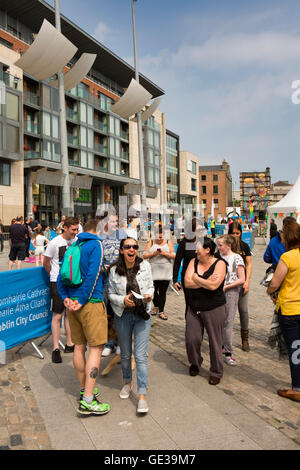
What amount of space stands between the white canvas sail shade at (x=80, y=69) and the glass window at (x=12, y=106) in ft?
67.2

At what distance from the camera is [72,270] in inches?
142

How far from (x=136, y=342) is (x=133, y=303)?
44 centimetres

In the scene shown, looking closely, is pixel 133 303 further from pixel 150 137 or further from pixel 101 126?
pixel 150 137

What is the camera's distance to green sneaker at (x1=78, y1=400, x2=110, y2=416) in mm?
3609

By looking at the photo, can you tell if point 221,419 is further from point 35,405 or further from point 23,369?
point 23,369

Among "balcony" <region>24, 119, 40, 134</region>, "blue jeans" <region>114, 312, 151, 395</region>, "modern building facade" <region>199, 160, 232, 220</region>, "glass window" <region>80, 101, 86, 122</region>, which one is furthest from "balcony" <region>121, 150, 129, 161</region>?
"modern building facade" <region>199, 160, 232, 220</region>

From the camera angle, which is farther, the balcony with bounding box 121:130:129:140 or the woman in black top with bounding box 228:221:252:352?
the balcony with bounding box 121:130:129:140

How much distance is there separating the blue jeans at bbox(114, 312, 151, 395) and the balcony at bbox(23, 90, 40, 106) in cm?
3655

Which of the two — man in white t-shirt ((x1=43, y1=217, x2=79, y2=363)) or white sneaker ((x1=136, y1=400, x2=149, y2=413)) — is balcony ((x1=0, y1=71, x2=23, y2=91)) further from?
white sneaker ((x1=136, y1=400, x2=149, y2=413))

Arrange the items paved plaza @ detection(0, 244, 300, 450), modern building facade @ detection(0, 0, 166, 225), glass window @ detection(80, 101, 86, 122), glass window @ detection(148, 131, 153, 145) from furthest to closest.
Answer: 1. glass window @ detection(148, 131, 153, 145)
2. glass window @ detection(80, 101, 86, 122)
3. modern building facade @ detection(0, 0, 166, 225)
4. paved plaza @ detection(0, 244, 300, 450)

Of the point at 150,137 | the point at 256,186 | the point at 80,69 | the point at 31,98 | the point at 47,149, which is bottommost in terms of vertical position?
the point at 80,69

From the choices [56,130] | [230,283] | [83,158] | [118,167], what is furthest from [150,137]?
[230,283]

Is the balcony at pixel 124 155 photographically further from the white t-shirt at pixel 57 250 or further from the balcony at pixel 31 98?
the white t-shirt at pixel 57 250

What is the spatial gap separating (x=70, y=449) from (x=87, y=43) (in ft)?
154
